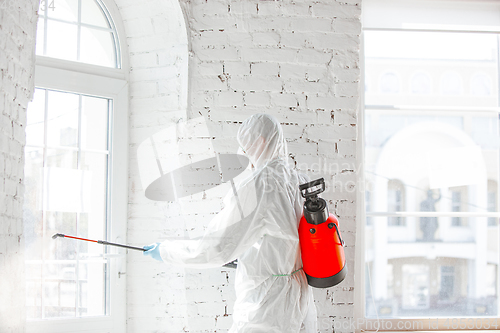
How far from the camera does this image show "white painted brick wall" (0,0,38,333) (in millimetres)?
1374

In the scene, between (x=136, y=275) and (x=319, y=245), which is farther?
(x=136, y=275)

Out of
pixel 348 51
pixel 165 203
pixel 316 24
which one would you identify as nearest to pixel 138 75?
pixel 165 203

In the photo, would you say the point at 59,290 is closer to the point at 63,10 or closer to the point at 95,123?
the point at 95,123

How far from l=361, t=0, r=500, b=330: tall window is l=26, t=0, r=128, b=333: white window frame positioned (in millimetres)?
1145

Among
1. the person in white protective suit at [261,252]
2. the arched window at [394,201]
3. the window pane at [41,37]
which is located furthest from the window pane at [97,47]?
the arched window at [394,201]

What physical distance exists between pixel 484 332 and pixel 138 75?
6.72 feet

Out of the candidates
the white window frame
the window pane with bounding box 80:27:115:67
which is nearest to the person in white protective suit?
the white window frame

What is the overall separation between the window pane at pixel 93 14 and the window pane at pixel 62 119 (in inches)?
14.7

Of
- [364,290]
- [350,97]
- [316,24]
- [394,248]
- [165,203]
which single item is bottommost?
[364,290]

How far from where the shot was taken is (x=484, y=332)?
1.96m

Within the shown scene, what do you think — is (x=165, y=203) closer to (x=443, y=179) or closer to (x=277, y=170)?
(x=277, y=170)

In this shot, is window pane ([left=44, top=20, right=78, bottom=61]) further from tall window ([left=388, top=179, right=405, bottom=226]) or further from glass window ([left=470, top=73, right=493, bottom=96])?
glass window ([left=470, top=73, right=493, bottom=96])

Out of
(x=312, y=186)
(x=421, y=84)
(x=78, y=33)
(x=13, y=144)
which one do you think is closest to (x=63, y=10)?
(x=78, y=33)

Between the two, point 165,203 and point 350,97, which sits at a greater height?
point 350,97
